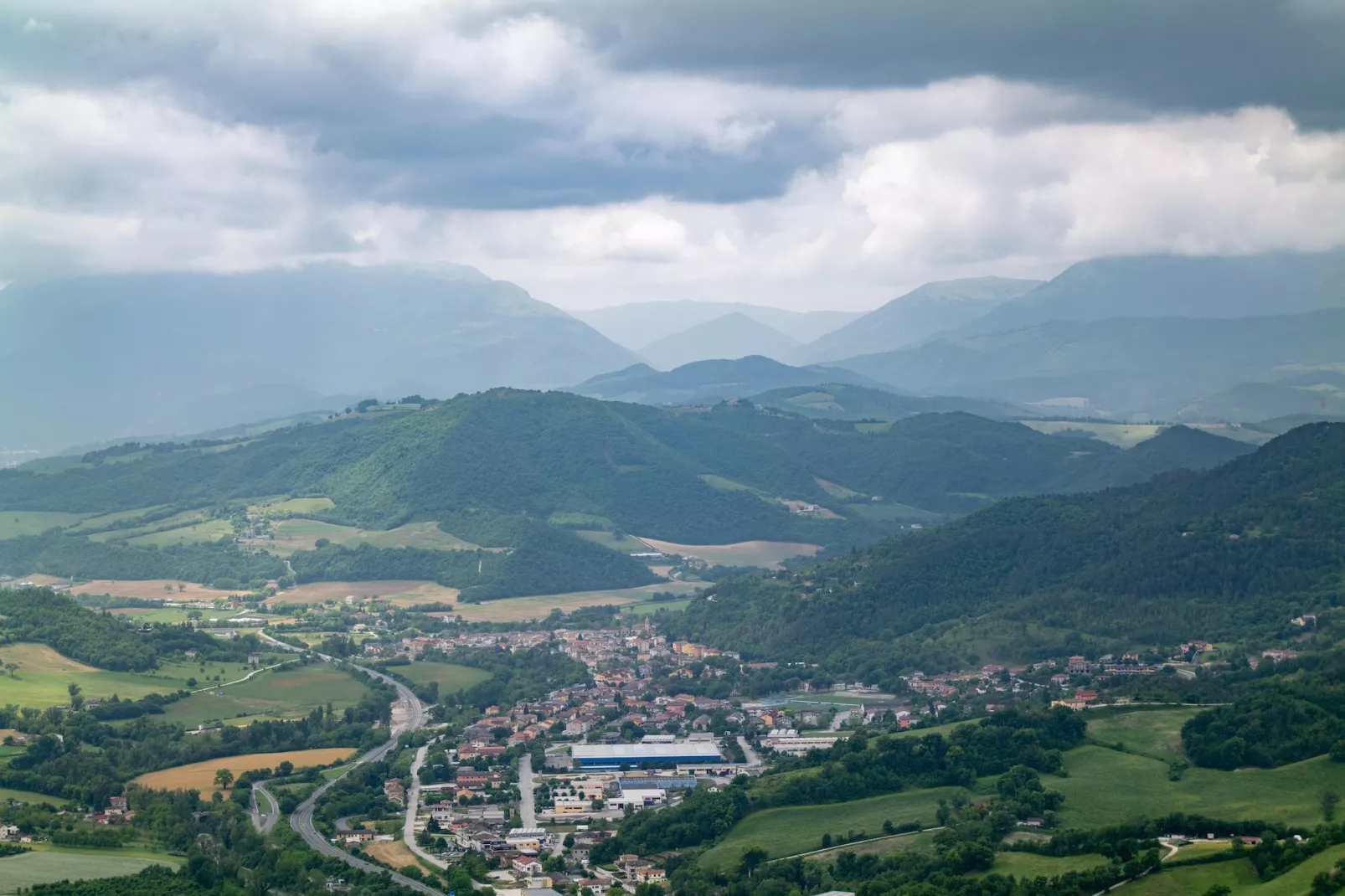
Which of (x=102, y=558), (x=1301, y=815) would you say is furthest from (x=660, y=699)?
(x=102, y=558)

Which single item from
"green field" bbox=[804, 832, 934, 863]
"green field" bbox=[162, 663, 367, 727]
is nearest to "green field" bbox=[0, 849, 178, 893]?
"green field" bbox=[804, 832, 934, 863]

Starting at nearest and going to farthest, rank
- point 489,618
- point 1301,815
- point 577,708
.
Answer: point 1301,815
point 577,708
point 489,618

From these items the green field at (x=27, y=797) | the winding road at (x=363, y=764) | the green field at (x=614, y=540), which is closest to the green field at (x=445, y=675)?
the winding road at (x=363, y=764)

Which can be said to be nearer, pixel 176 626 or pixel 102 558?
pixel 176 626

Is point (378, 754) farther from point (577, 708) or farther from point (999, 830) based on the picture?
point (999, 830)

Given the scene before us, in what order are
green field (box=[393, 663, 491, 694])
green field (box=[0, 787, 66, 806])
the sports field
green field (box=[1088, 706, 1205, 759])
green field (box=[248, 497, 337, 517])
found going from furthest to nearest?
1. green field (box=[248, 497, 337, 517])
2. the sports field
3. green field (box=[393, 663, 491, 694])
4. green field (box=[1088, 706, 1205, 759])
5. green field (box=[0, 787, 66, 806])

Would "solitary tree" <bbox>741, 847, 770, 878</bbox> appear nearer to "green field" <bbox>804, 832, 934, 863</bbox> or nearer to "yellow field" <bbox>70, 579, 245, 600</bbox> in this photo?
"green field" <bbox>804, 832, 934, 863</bbox>

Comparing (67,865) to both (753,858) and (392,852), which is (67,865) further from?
(753,858)
